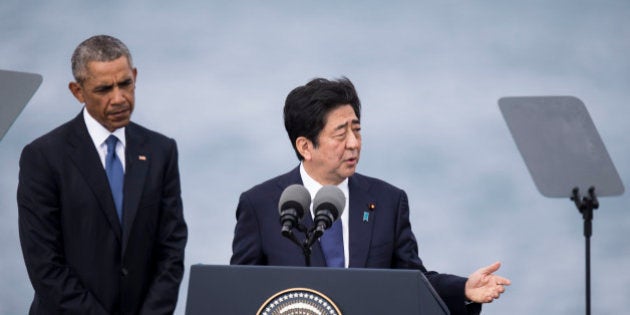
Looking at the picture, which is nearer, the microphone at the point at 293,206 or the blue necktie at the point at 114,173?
the microphone at the point at 293,206

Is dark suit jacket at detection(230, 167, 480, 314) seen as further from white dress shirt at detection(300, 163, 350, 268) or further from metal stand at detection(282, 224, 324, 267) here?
metal stand at detection(282, 224, 324, 267)

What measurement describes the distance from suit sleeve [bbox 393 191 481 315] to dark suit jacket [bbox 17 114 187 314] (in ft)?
2.18

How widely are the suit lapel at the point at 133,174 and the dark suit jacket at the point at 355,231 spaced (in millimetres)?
327

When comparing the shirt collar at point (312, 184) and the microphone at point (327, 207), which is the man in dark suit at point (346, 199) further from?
the microphone at point (327, 207)

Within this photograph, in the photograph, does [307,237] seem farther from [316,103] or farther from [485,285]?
[316,103]

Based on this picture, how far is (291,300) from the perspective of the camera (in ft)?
8.13

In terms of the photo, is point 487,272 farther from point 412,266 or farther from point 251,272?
point 251,272

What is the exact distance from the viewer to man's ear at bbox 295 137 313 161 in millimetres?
3316

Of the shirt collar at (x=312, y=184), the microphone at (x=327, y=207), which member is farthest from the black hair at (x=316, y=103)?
the microphone at (x=327, y=207)

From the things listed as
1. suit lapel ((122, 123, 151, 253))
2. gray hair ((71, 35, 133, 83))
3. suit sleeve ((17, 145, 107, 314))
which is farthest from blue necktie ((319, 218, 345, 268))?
gray hair ((71, 35, 133, 83))

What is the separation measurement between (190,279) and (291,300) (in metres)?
0.25

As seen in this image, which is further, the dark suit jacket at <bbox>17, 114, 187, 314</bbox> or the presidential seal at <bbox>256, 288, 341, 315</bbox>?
the dark suit jacket at <bbox>17, 114, 187, 314</bbox>

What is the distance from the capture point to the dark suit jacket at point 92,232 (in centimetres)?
305

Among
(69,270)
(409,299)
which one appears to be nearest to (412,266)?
(409,299)
